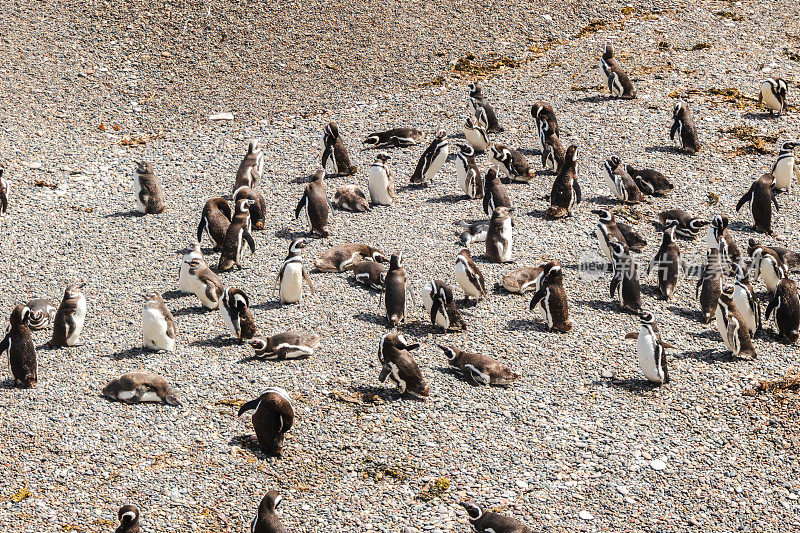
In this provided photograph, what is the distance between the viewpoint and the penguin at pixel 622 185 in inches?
592

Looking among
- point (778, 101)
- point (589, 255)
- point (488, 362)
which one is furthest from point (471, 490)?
point (778, 101)

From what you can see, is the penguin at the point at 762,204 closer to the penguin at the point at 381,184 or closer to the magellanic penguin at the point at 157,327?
the penguin at the point at 381,184

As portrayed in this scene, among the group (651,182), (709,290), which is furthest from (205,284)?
(651,182)

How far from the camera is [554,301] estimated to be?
11.5 m

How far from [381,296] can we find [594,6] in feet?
41.4

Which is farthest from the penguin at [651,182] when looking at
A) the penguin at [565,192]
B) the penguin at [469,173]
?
the penguin at [469,173]

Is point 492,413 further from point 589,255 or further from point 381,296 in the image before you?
point 589,255

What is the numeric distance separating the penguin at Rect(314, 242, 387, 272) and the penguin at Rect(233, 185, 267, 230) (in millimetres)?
1558

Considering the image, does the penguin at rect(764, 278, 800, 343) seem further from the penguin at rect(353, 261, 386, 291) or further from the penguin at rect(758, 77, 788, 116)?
the penguin at rect(758, 77, 788, 116)

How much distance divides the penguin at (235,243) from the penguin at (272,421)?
4.21 m

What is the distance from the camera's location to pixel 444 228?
565 inches

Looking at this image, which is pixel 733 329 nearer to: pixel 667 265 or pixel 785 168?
pixel 667 265

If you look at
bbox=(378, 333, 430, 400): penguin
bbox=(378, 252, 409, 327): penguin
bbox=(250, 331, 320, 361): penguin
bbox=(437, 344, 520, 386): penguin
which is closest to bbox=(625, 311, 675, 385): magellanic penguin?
bbox=(437, 344, 520, 386): penguin

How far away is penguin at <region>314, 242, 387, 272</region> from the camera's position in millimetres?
13070
